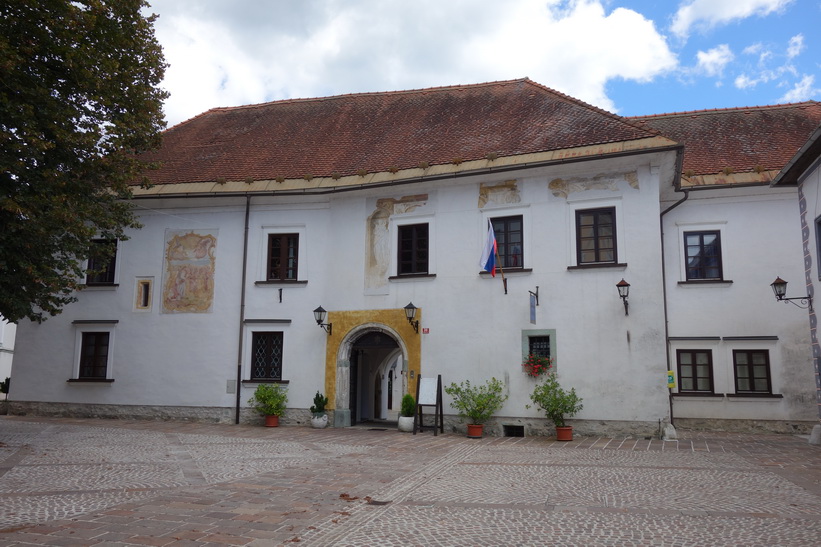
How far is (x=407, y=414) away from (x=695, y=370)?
8350mm

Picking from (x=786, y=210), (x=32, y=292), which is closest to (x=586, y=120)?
(x=786, y=210)

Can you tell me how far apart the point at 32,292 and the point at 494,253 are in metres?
10.1

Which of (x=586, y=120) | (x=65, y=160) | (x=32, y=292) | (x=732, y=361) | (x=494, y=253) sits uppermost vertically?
(x=586, y=120)

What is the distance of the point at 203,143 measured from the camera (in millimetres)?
22391

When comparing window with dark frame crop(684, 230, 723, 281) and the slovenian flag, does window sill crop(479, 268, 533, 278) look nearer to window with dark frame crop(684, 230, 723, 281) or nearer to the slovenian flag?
the slovenian flag

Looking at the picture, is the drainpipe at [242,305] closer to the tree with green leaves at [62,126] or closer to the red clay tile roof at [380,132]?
the red clay tile roof at [380,132]

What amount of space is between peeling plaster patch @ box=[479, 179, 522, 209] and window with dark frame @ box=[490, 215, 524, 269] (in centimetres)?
47

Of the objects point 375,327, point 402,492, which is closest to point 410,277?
point 375,327

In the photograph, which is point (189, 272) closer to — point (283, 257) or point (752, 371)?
point (283, 257)

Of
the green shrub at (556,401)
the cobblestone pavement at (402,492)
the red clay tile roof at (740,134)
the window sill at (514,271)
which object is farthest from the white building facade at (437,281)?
the cobblestone pavement at (402,492)

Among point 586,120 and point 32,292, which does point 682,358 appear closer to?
point 586,120

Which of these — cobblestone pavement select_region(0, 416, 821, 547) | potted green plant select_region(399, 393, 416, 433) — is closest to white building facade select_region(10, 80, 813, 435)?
potted green plant select_region(399, 393, 416, 433)

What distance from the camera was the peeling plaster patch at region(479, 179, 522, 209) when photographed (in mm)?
16875

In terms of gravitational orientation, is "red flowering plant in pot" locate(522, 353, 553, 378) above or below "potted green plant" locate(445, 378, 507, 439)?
above
